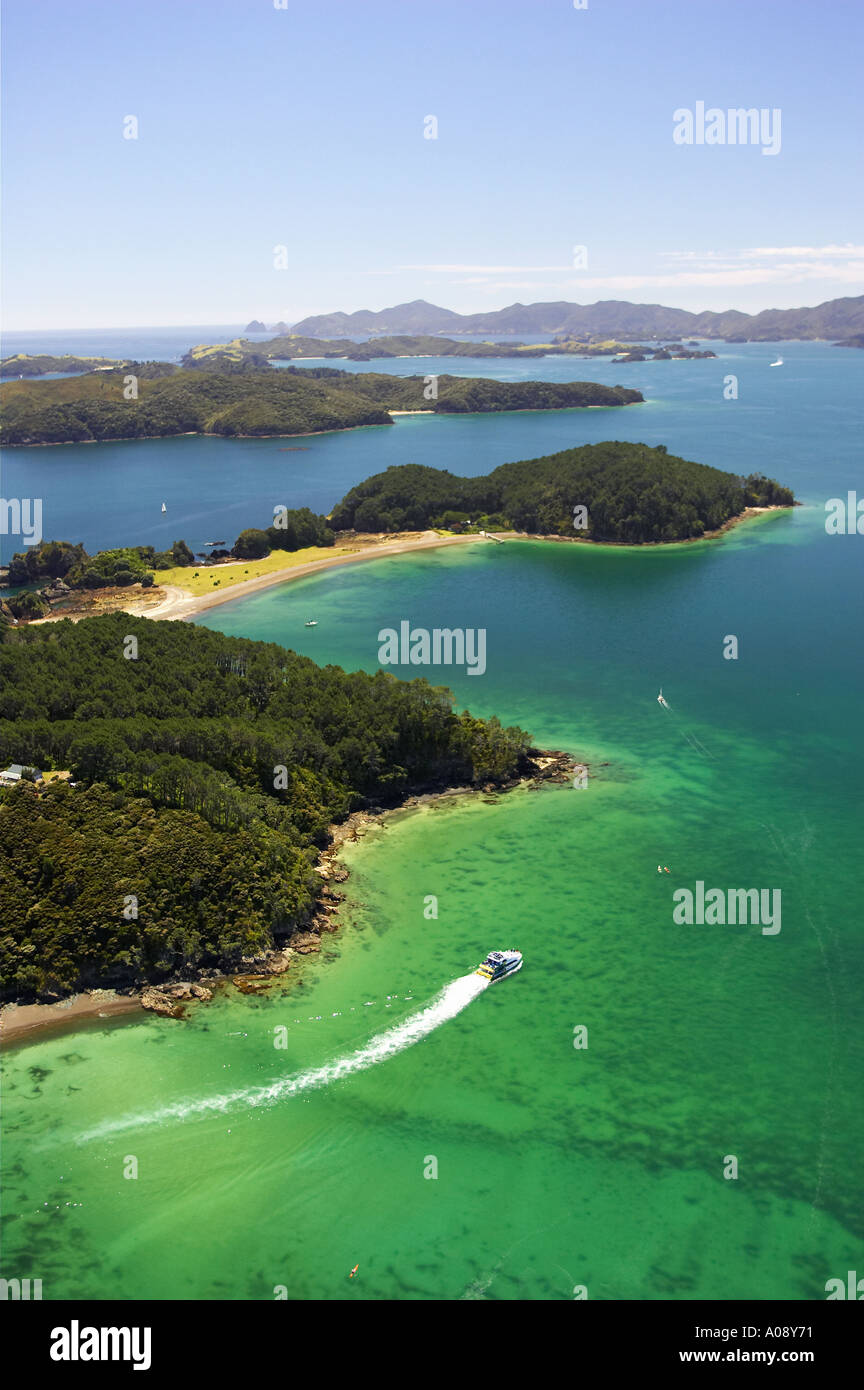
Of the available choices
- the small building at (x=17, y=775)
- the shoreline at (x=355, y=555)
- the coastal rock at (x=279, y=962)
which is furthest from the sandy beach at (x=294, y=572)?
the coastal rock at (x=279, y=962)

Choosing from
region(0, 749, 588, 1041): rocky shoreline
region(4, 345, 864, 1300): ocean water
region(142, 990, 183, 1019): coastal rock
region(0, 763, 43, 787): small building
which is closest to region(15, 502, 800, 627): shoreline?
region(0, 763, 43, 787): small building

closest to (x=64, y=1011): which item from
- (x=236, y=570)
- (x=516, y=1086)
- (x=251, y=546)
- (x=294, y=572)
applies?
(x=516, y=1086)

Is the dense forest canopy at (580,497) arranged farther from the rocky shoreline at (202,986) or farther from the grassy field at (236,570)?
the rocky shoreline at (202,986)

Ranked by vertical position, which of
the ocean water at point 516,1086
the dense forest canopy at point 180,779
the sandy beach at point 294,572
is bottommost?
the ocean water at point 516,1086

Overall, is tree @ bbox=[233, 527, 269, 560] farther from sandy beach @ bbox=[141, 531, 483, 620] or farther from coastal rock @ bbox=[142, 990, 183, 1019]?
coastal rock @ bbox=[142, 990, 183, 1019]

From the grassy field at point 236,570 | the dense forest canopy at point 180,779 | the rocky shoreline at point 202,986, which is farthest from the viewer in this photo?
the grassy field at point 236,570

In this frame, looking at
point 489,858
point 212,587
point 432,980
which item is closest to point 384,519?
point 212,587
